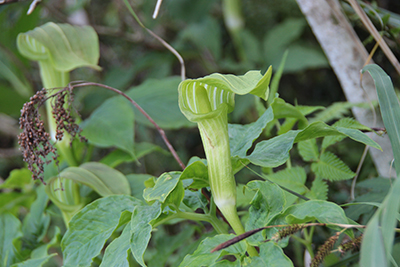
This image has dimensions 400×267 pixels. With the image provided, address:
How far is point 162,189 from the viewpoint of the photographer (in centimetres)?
33

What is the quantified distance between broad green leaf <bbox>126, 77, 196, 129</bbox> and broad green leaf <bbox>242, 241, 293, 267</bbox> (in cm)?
54

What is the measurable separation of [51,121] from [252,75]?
0.53 m

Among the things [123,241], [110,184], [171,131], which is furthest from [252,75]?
[171,131]

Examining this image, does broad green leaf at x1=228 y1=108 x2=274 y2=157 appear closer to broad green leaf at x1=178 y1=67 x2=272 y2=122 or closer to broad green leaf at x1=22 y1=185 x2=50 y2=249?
broad green leaf at x1=178 y1=67 x2=272 y2=122

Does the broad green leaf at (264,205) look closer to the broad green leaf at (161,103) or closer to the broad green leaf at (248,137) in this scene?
the broad green leaf at (248,137)

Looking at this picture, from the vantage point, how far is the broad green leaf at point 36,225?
0.65m

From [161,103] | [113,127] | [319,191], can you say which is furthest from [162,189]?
[161,103]

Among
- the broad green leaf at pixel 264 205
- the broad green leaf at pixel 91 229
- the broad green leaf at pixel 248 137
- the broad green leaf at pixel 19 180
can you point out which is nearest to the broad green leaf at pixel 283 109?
the broad green leaf at pixel 248 137

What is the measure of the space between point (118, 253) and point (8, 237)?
0.41m

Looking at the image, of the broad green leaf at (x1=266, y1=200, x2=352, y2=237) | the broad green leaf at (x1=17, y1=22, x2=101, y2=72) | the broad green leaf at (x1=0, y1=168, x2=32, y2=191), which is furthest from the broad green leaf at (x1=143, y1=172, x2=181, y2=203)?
the broad green leaf at (x1=0, y1=168, x2=32, y2=191)

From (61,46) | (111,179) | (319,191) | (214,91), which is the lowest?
(319,191)

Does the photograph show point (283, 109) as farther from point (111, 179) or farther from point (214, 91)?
point (111, 179)

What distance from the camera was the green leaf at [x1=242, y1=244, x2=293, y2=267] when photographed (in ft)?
0.93

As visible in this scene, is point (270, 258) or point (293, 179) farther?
point (293, 179)
